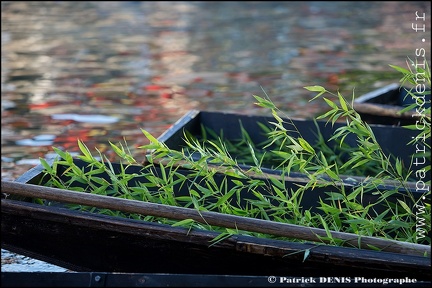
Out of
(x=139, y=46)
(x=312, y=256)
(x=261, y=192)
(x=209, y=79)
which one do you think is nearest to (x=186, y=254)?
(x=312, y=256)

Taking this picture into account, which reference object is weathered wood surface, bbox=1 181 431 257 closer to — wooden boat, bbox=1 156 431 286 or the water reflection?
wooden boat, bbox=1 156 431 286

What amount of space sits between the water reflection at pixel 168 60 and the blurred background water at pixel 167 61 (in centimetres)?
2

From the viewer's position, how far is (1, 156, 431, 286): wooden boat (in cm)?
284

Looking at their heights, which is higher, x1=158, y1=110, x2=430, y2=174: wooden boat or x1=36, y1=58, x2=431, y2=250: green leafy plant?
x1=36, y1=58, x2=431, y2=250: green leafy plant

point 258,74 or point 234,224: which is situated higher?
point 234,224

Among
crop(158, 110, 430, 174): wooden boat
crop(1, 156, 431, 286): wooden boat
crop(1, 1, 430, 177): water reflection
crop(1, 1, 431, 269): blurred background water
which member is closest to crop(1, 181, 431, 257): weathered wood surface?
crop(1, 156, 431, 286): wooden boat

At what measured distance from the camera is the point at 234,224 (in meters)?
3.02

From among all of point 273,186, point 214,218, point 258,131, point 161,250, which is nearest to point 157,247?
point 161,250

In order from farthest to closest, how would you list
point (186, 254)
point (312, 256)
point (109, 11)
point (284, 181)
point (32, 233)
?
point (109, 11), point (284, 181), point (32, 233), point (186, 254), point (312, 256)

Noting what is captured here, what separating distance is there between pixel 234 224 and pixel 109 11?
1347cm

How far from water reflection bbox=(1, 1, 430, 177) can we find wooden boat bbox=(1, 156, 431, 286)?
93.6 inches

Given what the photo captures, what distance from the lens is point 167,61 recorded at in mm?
10438

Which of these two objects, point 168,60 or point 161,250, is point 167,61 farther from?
point 161,250

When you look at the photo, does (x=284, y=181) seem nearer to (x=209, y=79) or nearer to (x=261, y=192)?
(x=261, y=192)
